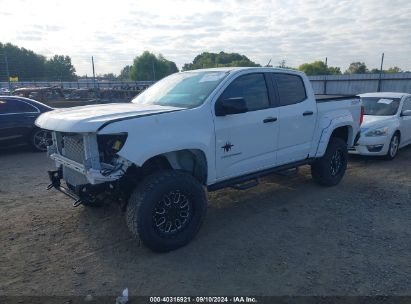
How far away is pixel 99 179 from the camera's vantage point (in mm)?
3473

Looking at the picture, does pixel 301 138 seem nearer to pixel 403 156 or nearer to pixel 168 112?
pixel 168 112

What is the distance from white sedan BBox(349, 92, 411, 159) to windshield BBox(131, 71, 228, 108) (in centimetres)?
460

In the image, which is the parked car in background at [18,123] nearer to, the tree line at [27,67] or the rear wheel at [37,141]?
the rear wheel at [37,141]

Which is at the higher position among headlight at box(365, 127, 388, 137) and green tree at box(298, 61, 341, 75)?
green tree at box(298, 61, 341, 75)

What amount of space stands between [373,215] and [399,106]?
15.7 ft

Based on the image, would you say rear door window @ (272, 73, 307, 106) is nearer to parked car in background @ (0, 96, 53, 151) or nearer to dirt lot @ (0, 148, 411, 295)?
dirt lot @ (0, 148, 411, 295)

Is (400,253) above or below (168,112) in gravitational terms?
below

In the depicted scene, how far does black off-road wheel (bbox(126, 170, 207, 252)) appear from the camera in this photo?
3.62 m

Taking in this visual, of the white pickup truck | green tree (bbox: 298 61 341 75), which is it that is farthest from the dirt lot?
green tree (bbox: 298 61 341 75)

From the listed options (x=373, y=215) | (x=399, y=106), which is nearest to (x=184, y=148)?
(x=373, y=215)

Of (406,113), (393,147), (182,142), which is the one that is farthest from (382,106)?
(182,142)

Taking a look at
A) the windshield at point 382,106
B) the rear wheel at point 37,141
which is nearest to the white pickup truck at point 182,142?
the windshield at point 382,106

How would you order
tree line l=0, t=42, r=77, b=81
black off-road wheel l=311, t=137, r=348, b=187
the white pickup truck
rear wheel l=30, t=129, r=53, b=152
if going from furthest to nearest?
tree line l=0, t=42, r=77, b=81, rear wheel l=30, t=129, r=53, b=152, black off-road wheel l=311, t=137, r=348, b=187, the white pickup truck

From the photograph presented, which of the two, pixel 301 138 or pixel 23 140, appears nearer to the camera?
pixel 301 138
